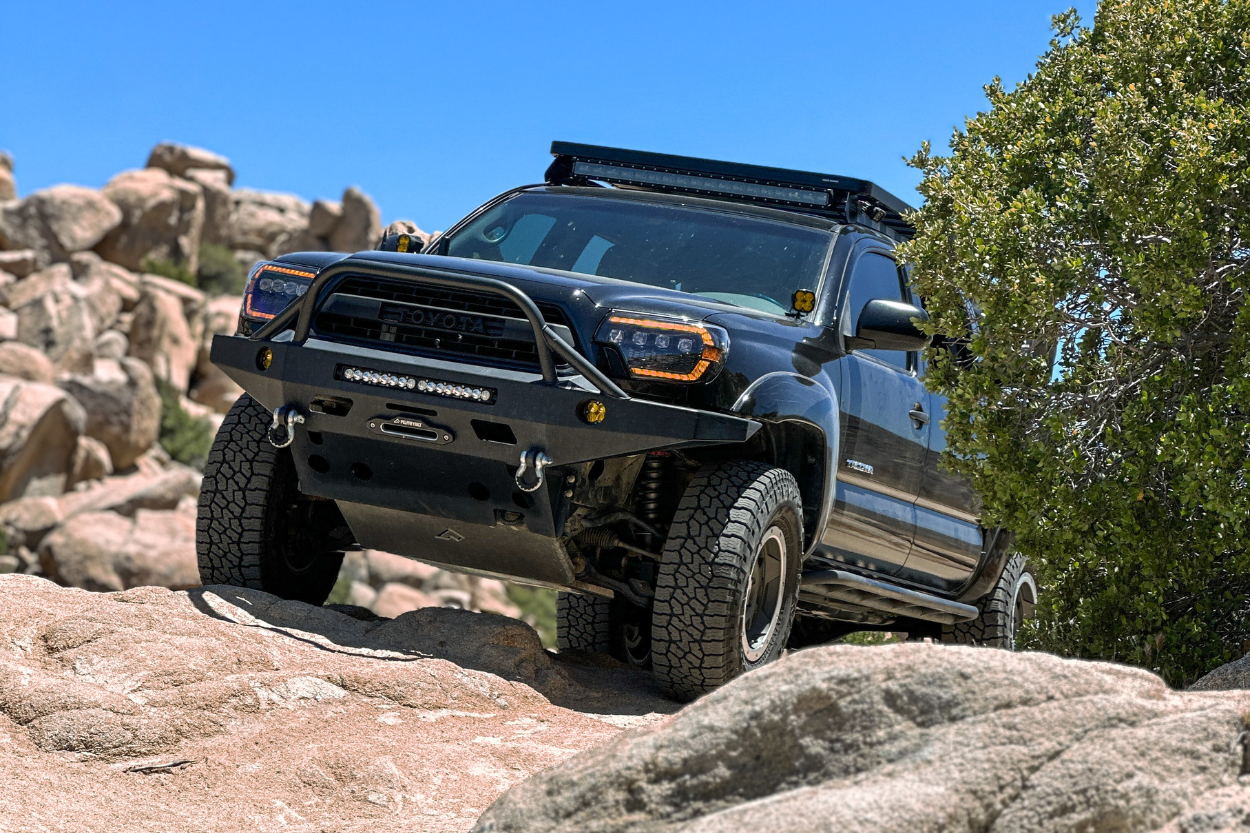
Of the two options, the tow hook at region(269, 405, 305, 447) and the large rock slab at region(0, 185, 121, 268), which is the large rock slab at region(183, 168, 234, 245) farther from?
the tow hook at region(269, 405, 305, 447)

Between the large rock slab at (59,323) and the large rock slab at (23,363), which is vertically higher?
the large rock slab at (59,323)

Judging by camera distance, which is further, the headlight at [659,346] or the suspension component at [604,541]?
the suspension component at [604,541]

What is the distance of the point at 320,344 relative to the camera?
19.0 ft

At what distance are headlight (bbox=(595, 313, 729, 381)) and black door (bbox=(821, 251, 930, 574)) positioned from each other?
1.24m

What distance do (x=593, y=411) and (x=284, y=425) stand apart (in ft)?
4.03

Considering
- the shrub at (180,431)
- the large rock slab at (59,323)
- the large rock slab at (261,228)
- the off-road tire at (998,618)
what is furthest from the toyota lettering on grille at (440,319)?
the large rock slab at (261,228)

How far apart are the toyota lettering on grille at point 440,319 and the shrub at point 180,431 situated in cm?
5046

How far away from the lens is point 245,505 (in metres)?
6.34

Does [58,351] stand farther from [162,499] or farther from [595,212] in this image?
[595,212]

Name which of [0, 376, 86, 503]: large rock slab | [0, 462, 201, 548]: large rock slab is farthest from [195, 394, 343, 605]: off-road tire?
[0, 376, 86, 503]: large rock slab

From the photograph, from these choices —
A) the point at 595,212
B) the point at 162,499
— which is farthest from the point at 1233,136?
the point at 162,499

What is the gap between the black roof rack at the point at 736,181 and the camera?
7414mm

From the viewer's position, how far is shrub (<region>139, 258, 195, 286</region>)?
65062 millimetres

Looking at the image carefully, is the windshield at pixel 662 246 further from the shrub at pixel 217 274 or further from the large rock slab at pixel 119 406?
the shrub at pixel 217 274
